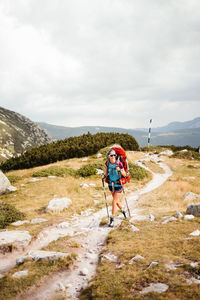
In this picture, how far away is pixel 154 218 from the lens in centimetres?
890

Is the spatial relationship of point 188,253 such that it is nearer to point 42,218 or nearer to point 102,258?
point 102,258

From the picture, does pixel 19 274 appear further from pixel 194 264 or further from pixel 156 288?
pixel 194 264


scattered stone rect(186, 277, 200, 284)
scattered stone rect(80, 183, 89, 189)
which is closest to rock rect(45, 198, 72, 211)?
scattered stone rect(80, 183, 89, 189)

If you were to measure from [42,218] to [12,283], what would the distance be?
18.0 feet

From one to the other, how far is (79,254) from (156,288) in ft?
9.67

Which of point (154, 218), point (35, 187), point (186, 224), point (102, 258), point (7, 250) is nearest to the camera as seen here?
point (102, 258)

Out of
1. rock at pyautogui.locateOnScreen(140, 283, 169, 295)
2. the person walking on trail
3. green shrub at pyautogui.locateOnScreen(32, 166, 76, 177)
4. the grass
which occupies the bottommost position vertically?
the grass

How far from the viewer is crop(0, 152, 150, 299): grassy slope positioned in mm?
4742

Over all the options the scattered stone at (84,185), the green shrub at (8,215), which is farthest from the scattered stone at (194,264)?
the scattered stone at (84,185)

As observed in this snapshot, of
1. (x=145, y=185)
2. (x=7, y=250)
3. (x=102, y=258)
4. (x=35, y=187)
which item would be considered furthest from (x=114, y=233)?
(x=145, y=185)

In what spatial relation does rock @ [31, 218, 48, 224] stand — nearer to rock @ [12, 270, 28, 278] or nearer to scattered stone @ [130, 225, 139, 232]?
scattered stone @ [130, 225, 139, 232]

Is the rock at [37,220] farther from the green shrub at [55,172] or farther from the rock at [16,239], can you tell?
the green shrub at [55,172]

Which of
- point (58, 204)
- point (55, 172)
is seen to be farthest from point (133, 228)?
point (55, 172)

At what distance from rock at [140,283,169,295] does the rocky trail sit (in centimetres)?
147
